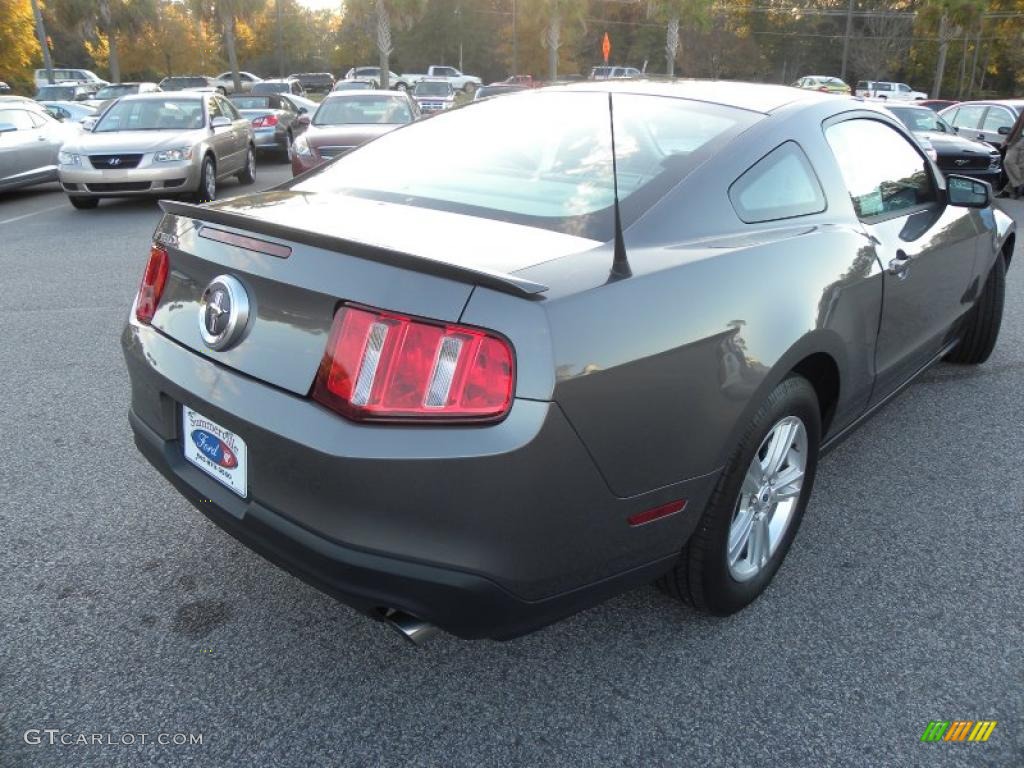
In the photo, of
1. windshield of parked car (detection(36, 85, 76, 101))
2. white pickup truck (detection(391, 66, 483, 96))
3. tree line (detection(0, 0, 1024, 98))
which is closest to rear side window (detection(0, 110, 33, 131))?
windshield of parked car (detection(36, 85, 76, 101))

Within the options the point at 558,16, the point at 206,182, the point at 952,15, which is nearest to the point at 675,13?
the point at 558,16

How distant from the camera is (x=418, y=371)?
6.02ft

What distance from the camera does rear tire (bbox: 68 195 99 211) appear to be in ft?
35.6

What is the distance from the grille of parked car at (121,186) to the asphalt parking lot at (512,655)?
7759mm

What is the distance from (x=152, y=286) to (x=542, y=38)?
2006 inches

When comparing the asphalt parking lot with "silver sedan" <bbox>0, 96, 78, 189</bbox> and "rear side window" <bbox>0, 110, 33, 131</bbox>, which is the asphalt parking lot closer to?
"silver sedan" <bbox>0, 96, 78, 189</bbox>

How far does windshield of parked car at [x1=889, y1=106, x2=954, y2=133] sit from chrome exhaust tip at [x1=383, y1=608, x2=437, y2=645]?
14341 millimetres

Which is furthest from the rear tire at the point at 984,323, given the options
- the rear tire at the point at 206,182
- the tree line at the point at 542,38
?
the tree line at the point at 542,38

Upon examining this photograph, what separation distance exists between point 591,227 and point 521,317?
554 mm

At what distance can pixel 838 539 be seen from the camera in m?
3.12

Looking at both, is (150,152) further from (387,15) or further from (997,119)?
(387,15)

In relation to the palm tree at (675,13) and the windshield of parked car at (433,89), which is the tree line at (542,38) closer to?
the palm tree at (675,13)

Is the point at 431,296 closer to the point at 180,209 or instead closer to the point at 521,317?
the point at 521,317

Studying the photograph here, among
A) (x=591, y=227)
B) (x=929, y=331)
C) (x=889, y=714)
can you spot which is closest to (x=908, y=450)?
(x=929, y=331)
